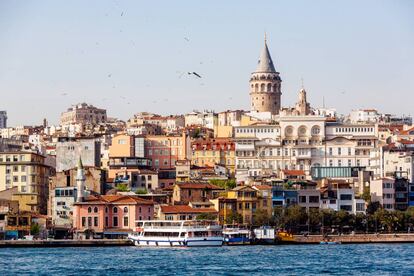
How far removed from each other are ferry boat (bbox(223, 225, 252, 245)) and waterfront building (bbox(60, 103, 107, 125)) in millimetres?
93174

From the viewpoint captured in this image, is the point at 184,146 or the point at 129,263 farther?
the point at 184,146

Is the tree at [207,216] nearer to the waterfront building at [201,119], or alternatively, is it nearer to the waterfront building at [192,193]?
the waterfront building at [192,193]

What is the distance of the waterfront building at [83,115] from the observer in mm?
176337

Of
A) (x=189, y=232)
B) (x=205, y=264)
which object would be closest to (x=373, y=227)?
(x=189, y=232)

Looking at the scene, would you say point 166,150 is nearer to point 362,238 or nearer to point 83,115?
point 362,238

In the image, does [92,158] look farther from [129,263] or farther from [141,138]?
[129,263]

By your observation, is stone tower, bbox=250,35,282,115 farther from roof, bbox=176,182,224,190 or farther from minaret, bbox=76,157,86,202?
minaret, bbox=76,157,86,202

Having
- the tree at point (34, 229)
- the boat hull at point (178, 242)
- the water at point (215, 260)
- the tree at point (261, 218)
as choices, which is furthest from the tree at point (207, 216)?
the tree at point (34, 229)

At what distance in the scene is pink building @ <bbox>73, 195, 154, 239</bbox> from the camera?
8512cm

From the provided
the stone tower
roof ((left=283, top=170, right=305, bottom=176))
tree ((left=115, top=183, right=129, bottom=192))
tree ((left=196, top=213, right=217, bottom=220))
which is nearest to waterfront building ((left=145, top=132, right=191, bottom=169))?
roof ((left=283, top=170, right=305, bottom=176))

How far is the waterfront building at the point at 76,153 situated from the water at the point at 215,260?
28.9 metres

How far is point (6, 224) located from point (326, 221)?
1891 cm

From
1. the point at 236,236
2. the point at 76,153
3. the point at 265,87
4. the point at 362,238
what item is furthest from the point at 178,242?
the point at 265,87

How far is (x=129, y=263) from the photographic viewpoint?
6328 centimetres
